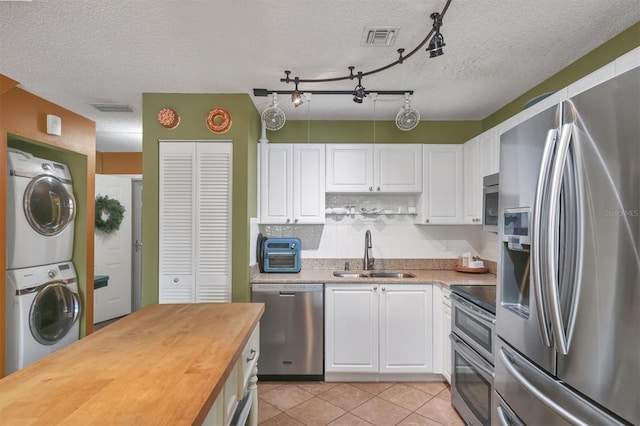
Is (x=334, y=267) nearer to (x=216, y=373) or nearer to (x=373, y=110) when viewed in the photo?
(x=373, y=110)

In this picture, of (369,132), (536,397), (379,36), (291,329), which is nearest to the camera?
(536,397)

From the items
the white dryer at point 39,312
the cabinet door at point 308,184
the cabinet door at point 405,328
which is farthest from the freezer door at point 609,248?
the white dryer at point 39,312

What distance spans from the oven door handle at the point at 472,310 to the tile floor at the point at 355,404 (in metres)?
0.84

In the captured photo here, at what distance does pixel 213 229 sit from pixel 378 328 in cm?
171

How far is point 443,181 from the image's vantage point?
3.46m

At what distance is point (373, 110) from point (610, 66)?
2.04 m

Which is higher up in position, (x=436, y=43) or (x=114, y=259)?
(x=436, y=43)

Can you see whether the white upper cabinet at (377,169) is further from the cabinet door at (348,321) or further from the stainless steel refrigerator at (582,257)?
the stainless steel refrigerator at (582,257)

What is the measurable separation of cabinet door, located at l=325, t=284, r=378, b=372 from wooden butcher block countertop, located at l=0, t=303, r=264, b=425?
1.55 m

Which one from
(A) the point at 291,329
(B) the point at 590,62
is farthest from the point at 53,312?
(B) the point at 590,62

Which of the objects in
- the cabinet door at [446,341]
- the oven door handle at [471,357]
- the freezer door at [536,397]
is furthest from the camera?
the cabinet door at [446,341]

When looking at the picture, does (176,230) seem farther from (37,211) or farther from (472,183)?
(472,183)

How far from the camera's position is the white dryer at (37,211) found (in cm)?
279

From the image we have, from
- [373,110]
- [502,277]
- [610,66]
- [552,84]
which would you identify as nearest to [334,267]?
[373,110]
